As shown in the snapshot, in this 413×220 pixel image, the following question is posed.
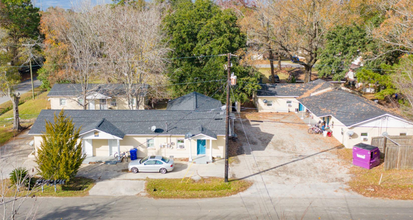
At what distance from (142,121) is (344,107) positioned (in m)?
19.5

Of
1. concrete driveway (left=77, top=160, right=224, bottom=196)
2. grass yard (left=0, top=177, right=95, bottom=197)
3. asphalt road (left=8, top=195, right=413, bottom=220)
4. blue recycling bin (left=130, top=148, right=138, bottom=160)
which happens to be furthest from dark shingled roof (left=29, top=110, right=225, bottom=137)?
asphalt road (left=8, top=195, right=413, bottom=220)

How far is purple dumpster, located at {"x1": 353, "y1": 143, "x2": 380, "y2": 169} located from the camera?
78.7ft

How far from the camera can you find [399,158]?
2359 centimetres

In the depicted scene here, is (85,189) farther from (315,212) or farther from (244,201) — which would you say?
(315,212)

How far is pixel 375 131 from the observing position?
91.6ft

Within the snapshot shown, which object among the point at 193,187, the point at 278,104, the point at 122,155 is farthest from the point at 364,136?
the point at 122,155

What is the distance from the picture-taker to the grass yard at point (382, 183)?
2012cm

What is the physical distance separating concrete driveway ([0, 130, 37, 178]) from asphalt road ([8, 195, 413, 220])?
6.59m

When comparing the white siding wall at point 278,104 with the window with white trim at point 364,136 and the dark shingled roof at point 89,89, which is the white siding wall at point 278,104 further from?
the dark shingled roof at point 89,89

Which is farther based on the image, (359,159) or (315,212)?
(359,159)

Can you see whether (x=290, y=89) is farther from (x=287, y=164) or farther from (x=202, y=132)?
(x=202, y=132)

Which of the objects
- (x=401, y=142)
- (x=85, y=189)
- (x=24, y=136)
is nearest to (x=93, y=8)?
(x=24, y=136)

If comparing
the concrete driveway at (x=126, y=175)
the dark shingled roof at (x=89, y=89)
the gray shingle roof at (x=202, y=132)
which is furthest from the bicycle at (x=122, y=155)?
the dark shingled roof at (x=89, y=89)

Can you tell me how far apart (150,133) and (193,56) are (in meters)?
15.5
